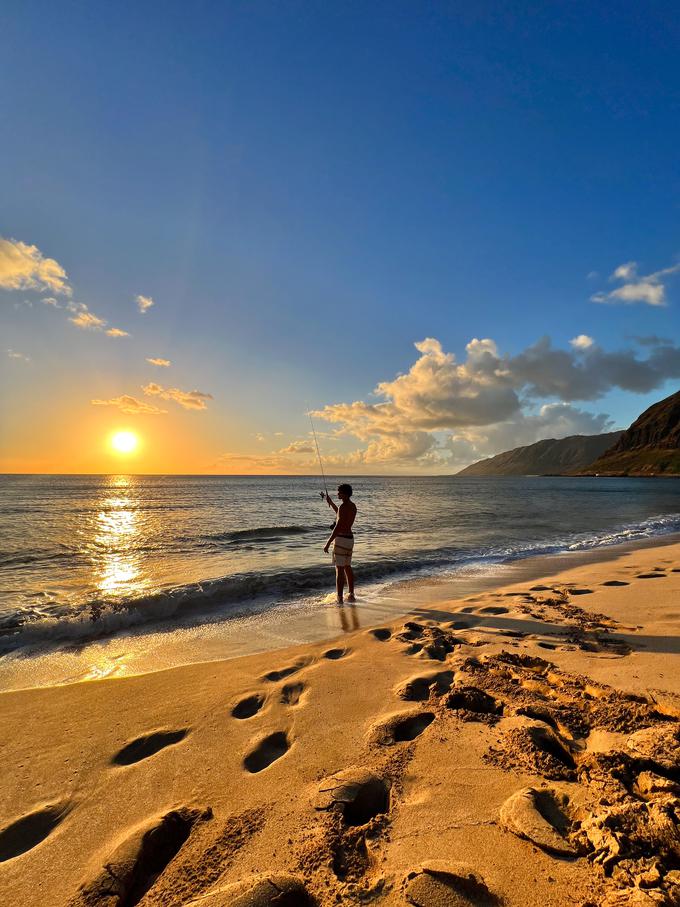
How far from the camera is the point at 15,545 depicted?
65.6ft

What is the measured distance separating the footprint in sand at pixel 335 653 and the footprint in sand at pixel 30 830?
3620 millimetres

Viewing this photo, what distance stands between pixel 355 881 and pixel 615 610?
774 cm

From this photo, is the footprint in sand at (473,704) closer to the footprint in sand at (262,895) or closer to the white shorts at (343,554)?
the footprint in sand at (262,895)

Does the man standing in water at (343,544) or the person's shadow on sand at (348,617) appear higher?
the man standing in water at (343,544)

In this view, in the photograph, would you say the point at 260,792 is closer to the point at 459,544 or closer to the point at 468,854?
the point at 468,854

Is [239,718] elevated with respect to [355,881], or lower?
lower

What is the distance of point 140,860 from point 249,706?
212cm

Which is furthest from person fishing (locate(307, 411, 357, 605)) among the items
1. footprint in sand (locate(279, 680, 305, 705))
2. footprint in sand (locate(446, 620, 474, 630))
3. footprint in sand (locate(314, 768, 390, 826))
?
footprint in sand (locate(314, 768, 390, 826))

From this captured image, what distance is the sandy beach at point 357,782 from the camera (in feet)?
7.56

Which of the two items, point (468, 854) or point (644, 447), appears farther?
point (644, 447)

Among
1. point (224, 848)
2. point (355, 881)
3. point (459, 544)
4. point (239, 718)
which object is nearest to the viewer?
point (355, 881)

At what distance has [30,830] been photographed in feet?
10.2

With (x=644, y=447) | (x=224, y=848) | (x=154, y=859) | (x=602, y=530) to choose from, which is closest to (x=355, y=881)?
(x=224, y=848)

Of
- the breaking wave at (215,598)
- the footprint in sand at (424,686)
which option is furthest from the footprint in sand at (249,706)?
the breaking wave at (215,598)
